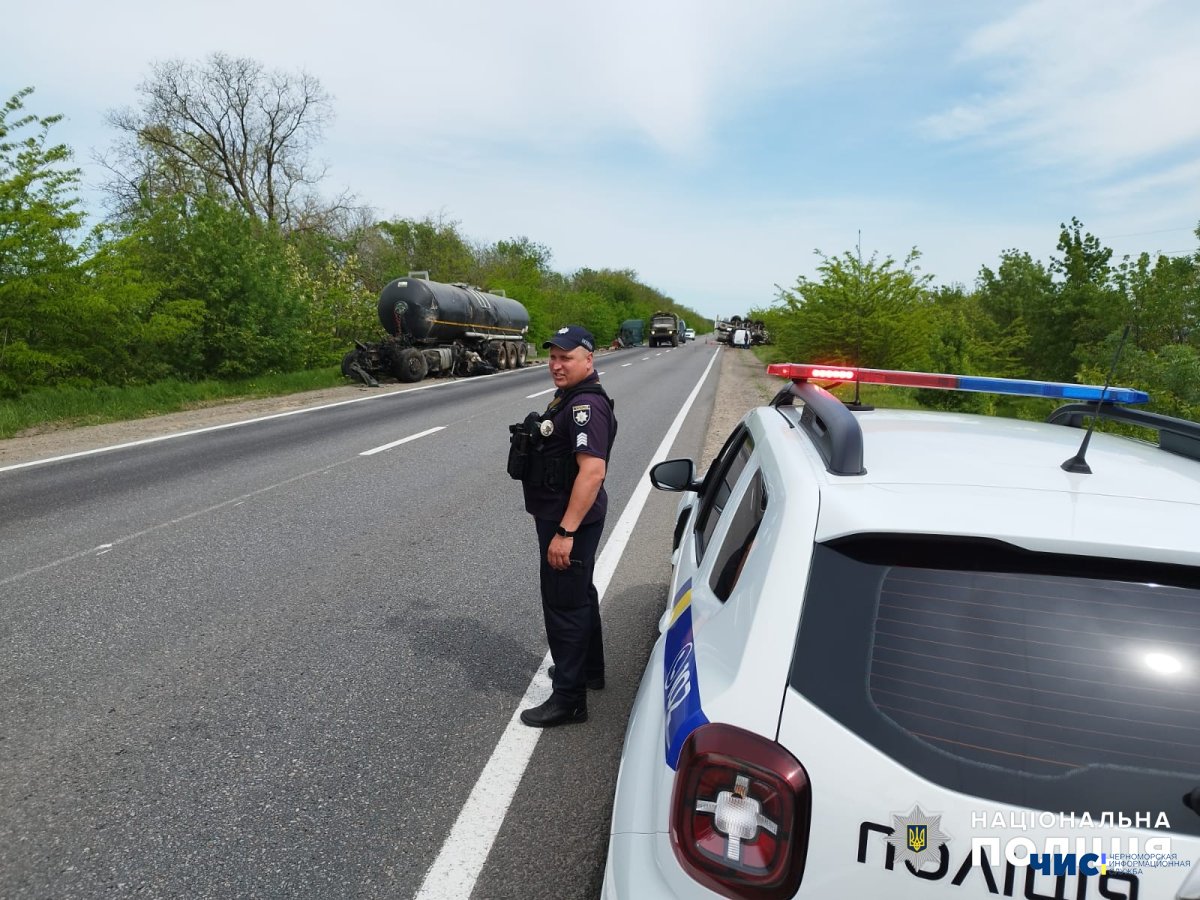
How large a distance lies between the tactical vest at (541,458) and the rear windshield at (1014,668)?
1.83 meters

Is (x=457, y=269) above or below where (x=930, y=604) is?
above

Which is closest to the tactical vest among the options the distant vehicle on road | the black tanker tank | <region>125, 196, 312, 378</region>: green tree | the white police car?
the white police car

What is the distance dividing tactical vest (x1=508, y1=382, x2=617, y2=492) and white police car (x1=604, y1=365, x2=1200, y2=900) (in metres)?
1.60

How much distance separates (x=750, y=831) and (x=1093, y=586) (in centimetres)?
77

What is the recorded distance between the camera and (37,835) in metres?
2.51

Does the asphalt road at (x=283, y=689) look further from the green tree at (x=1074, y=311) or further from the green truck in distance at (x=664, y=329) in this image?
the green truck in distance at (x=664, y=329)

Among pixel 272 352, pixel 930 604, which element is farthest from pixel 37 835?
pixel 272 352

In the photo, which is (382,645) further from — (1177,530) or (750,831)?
(1177,530)

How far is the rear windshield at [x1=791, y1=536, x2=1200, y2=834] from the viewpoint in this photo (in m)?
1.21

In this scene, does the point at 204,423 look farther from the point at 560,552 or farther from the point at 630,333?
the point at 630,333

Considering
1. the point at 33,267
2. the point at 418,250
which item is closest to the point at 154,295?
the point at 33,267

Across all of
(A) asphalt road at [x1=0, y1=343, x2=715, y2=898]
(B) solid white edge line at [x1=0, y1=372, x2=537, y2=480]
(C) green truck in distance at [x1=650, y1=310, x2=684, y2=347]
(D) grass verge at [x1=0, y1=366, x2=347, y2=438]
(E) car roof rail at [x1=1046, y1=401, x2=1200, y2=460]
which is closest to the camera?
(E) car roof rail at [x1=1046, y1=401, x2=1200, y2=460]

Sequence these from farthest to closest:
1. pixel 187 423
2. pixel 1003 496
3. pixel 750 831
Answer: pixel 187 423 < pixel 1003 496 < pixel 750 831

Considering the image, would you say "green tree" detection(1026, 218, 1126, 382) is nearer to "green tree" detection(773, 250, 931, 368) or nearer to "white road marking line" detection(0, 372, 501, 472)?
"green tree" detection(773, 250, 931, 368)
